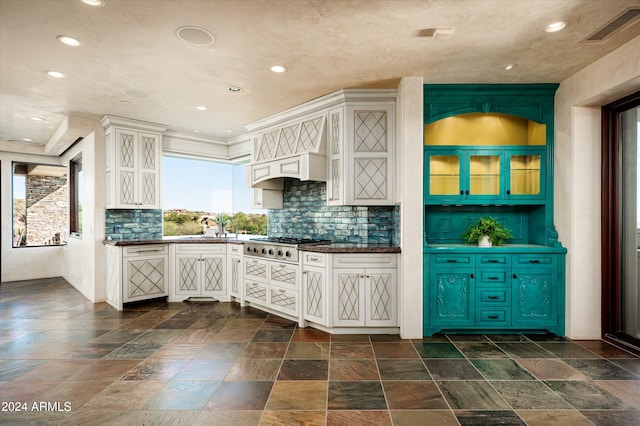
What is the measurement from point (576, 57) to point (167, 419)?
4.37 m

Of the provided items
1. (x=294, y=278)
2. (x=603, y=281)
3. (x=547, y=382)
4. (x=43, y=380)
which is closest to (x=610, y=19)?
(x=603, y=281)

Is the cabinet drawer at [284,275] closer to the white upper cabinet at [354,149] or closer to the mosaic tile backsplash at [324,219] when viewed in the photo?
the mosaic tile backsplash at [324,219]

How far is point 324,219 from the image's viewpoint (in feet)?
15.8

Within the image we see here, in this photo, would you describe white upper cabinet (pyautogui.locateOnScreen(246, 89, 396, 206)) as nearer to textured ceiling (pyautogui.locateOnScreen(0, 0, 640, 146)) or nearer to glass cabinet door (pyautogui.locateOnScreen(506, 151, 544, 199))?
textured ceiling (pyautogui.locateOnScreen(0, 0, 640, 146))

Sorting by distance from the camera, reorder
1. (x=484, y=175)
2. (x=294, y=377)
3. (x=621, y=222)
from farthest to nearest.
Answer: (x=484, y=175), (x=621, y=222), (x=294, y=377)

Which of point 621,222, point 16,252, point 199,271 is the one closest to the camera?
point 621,222

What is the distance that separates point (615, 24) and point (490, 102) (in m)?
1.32

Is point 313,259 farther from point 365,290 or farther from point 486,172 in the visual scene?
point 486,172

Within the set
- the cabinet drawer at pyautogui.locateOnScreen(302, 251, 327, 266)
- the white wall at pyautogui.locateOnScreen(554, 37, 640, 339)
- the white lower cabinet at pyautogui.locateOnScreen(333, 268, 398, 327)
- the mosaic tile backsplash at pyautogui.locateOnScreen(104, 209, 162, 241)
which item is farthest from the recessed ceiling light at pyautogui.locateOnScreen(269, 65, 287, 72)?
the mosaic tile backsplash at pyautogui.locateOnScreen(104, 209, 162, 241)

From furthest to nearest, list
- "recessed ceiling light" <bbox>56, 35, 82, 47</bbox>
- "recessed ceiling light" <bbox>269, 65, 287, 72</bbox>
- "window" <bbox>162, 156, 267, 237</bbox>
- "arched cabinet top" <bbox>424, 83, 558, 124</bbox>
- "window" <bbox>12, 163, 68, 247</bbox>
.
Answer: "window" <bbox>12, 163, 68, 247</bbox> < "window" <bbox>162, 156, 267, 237</bbox> < "arched cabinet top" <bbox>424, 83, 558, 124</bbox> < "recessed ceiling light" <bbox>269, 65, 287, 72</bbox> < "recessed ceiling light" <bbox>56, 35, 82, 47</bbox>

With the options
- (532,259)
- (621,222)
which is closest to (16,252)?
(532,259)

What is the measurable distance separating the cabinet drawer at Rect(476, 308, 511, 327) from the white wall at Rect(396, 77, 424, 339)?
678mm

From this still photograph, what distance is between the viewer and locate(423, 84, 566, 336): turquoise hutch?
3680mm

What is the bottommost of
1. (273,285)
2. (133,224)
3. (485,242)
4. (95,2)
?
(273,285)
